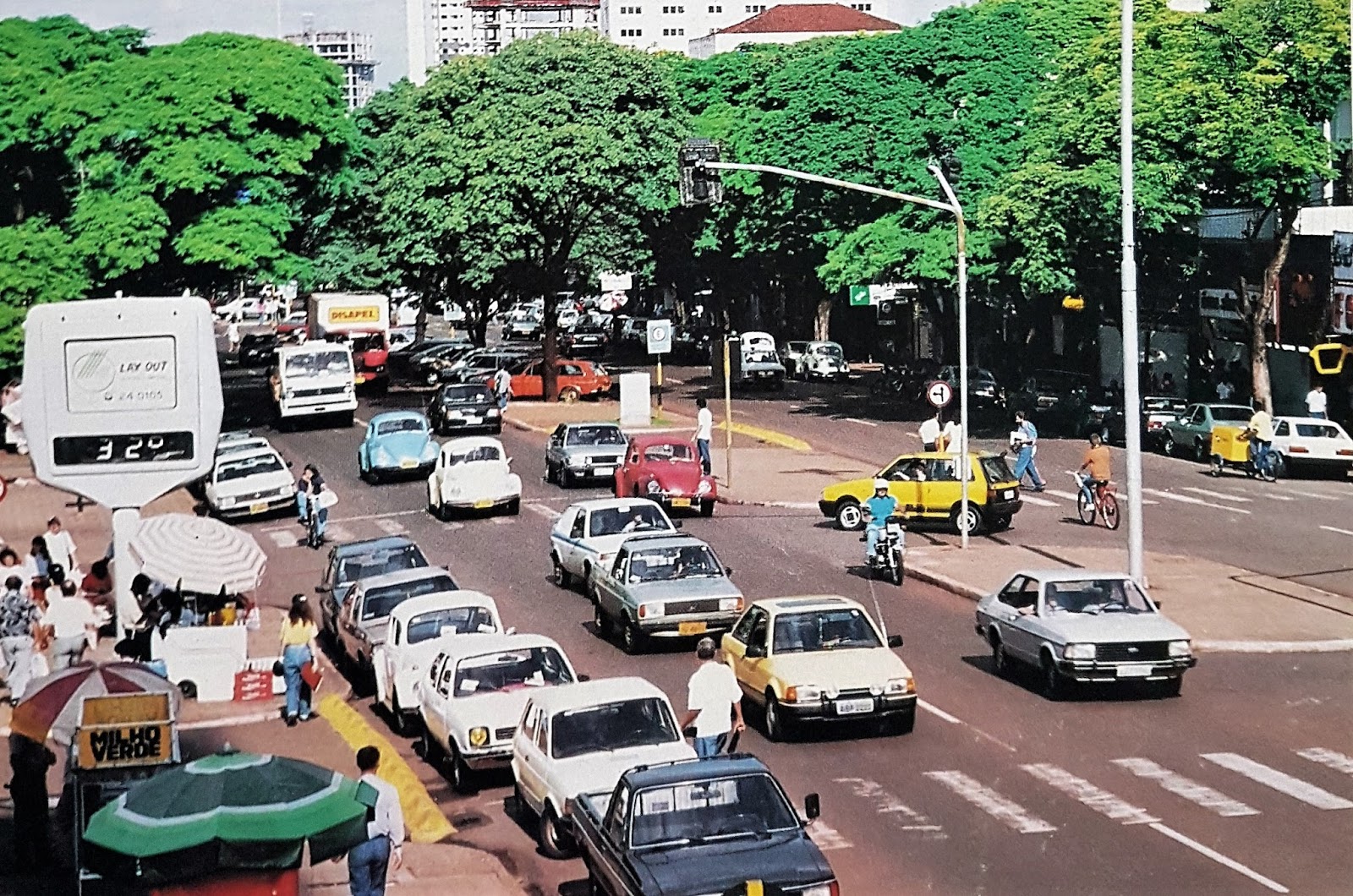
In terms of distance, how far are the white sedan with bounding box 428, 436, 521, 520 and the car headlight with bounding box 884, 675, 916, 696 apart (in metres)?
18.9

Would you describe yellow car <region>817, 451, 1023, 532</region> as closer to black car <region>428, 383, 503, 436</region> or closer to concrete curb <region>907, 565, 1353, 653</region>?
concrete curb <region>907, 565, 1353, 653</region>

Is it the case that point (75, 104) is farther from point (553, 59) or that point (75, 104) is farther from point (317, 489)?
point (553, 59)

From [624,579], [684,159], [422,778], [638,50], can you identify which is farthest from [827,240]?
[422,778]

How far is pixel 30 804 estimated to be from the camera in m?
16.2

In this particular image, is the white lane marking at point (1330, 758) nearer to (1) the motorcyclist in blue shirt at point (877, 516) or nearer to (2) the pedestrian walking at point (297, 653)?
(1) the motorcyclist in blue shirt at point (877, 516)

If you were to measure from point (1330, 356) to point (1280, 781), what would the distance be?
32.1 m

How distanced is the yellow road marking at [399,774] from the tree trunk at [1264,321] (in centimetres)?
3177

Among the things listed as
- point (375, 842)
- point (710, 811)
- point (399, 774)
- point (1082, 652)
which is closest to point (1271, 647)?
point (1082, 652)

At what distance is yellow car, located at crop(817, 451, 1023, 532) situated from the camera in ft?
115

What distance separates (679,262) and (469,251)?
60.6 feet

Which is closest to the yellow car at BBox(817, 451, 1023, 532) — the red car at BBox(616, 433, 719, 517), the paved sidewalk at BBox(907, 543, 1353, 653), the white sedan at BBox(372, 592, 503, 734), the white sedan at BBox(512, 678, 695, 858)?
the paved sidewalk at BBox(907, 543, 1353, 653)

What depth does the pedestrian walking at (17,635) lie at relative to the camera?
2283 centimetres

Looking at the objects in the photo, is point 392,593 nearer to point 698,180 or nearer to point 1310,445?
point 698,180

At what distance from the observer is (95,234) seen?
36375 millimetres
